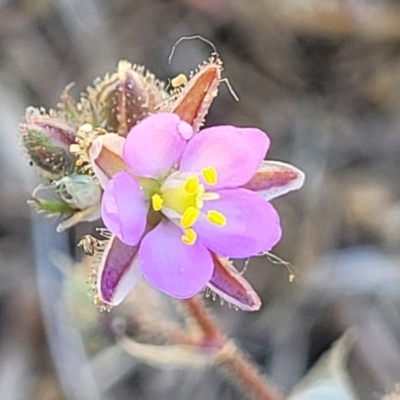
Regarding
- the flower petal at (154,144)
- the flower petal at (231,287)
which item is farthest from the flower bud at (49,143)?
the flower petal at (231,287)

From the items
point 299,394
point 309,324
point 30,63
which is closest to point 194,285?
point 299,394

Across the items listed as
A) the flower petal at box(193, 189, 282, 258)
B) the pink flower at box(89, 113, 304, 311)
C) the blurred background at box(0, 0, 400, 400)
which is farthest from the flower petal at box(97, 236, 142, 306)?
the blurred background at box(0, 0, 400, 400)

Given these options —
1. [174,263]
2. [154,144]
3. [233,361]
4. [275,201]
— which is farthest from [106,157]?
[275,201]

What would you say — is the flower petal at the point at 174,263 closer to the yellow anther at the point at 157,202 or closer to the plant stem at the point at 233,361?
the yellow anther at the point at 157,202

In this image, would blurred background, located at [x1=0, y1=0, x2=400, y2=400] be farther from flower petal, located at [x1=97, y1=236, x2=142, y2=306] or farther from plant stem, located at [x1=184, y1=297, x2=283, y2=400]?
flower petal, located at [x1=97, y1=236, x2=142, y2=306]

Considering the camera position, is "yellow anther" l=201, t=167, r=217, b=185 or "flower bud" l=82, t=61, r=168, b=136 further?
"flower bud" l=82, t=61, r=168, b=136

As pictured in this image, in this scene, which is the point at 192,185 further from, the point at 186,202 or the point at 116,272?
the point at 116,272
